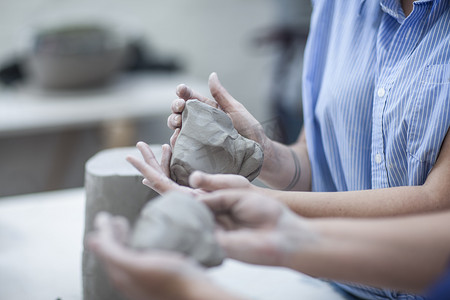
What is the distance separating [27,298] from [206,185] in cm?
44

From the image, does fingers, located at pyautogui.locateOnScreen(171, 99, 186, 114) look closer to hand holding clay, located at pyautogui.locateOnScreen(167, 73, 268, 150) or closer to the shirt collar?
hand holding clay, located at pyautogui.locateOnScreen(167, 73, 268, 150)

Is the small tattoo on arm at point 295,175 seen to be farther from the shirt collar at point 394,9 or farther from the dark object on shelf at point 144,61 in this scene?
the dark object on shelf at point 144,61

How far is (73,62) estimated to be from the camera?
2.05m

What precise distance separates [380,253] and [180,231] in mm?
210

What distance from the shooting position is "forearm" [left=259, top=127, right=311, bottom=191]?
33.6 inches

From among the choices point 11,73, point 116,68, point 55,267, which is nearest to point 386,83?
point 55,267

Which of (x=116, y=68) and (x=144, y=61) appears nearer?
(x=116, y=68)

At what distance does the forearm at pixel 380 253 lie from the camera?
0.52 meters

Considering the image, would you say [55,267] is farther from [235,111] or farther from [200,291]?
[200,291]

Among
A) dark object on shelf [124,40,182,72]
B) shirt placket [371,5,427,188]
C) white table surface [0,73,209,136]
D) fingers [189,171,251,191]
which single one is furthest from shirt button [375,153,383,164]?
dark object on shelf [124,40,182,72]

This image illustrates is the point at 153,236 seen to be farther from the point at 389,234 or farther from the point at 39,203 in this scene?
the point at 39,203

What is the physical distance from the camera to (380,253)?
522 mm

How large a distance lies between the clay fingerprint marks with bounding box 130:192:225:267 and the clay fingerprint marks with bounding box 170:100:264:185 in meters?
0.17

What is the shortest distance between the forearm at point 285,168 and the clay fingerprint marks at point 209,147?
0.09 metres
